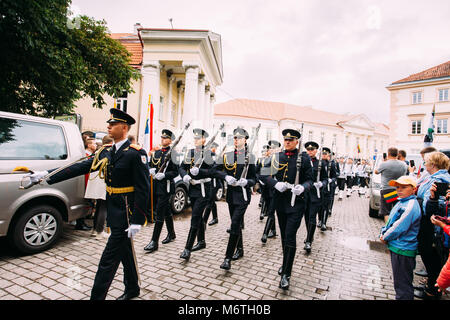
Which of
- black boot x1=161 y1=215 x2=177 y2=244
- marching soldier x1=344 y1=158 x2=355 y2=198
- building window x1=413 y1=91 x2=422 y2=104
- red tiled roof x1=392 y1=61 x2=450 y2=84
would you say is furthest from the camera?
building window x1=413 y1=91 x2=422 y2=104

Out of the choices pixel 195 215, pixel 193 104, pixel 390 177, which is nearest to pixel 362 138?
pixel 193 104

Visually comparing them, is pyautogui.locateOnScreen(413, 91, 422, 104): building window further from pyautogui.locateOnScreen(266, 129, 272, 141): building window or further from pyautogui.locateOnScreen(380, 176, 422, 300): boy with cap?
pyautogui.locateOnScreen(380, 176, 422, 300): boy with cap

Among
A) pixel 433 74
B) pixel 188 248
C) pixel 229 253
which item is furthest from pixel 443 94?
pixel 188 248

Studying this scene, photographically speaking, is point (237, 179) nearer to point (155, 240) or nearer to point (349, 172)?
point (155, 240)

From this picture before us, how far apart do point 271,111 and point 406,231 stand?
4691 cm

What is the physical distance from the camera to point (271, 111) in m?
48.2

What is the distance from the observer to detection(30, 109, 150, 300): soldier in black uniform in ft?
8.96

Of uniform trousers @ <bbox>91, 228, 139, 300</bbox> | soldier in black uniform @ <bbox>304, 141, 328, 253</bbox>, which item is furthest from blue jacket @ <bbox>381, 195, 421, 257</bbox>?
uniform trousers @ <bbox>91, 228, 139, 300</bbox>

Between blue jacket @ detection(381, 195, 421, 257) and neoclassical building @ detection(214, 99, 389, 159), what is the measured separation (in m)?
34.9

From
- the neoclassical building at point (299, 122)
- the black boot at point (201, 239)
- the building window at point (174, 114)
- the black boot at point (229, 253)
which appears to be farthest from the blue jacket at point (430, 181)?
the neoclassical building at point (299, 122)

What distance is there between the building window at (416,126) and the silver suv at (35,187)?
3883 cm

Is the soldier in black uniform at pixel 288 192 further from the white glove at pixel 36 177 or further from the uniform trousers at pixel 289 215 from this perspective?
the white glove at pixel 36 177
